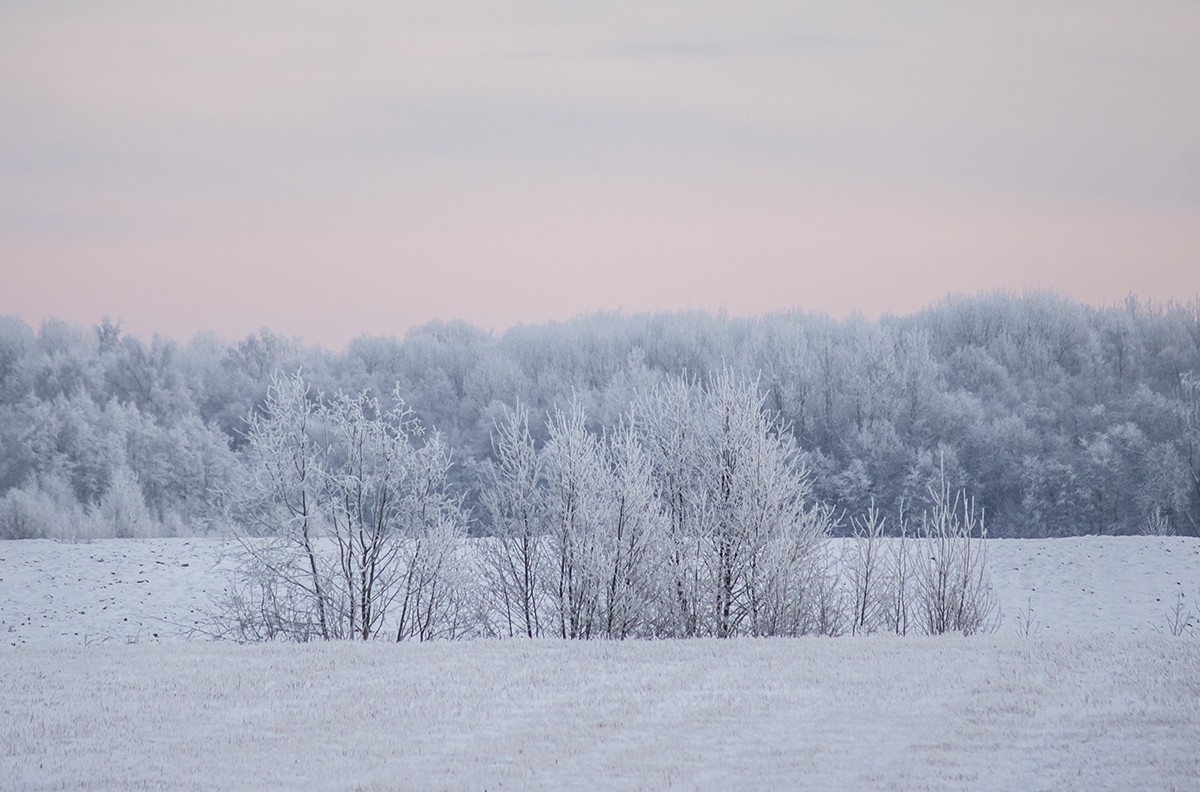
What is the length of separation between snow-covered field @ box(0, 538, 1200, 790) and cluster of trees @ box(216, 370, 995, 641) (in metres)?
6.14

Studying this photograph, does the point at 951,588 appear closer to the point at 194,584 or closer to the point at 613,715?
the point at 613,715

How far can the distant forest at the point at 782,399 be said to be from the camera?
52625 mm

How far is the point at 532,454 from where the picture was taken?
23.1 meters

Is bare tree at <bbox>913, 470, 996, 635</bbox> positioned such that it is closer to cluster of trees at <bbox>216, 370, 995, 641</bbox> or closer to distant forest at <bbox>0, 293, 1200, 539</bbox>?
cluster of trees at <bbox>216, 370, 995, 641</bbox>

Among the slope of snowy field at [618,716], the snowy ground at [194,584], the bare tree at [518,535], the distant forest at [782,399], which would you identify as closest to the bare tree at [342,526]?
the bare tree at [518,535]

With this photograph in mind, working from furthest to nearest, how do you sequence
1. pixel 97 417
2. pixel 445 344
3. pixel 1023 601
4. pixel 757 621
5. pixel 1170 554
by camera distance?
1. pixel 445 344
2. pixel 97 417
3. pixel 1170 554
4. pixel 1023 601
5. pixel 757 621

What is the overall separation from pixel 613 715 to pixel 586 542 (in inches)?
425

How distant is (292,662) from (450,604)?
10.0 m

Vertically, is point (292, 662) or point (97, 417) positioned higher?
point (97, 417)

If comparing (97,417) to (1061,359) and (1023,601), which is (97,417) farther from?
(1061,359)

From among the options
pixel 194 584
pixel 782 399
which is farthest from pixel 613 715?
pixel 782 399

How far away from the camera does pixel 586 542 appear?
70.5 feet

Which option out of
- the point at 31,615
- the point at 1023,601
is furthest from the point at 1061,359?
the point at 31,615

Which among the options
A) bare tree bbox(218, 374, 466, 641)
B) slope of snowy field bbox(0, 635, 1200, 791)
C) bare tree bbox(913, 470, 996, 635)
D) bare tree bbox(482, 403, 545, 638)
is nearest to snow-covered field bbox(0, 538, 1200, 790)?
slope of snowy field bbox(0, 635, 1200, 791)
